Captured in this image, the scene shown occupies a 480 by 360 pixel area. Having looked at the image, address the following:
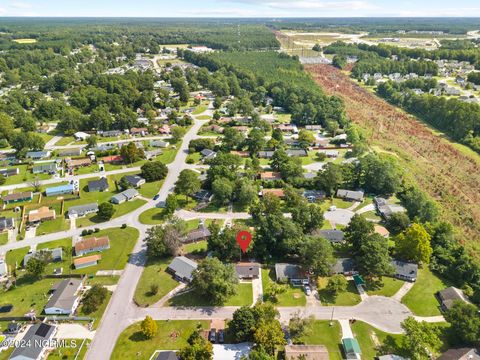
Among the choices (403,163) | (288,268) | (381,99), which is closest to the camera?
(288,268)

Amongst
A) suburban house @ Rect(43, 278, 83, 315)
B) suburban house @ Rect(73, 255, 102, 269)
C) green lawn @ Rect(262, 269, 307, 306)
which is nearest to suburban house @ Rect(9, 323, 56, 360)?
suburban house @ Rect(43, 278, 83, 315)

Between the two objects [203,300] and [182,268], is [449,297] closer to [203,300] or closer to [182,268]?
[203,300]

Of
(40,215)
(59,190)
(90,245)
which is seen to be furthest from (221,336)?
(59,190)

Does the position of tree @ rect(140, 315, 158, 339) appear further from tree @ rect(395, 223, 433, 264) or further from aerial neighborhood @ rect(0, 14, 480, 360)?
tree @ rect(395, 223, 433, 264)

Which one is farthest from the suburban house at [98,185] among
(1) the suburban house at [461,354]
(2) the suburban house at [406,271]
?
(1) the suburban house at [461,354]

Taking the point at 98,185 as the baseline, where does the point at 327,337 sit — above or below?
below

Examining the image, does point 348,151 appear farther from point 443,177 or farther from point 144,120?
point 144,120

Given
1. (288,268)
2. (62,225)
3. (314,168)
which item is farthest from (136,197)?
(314,168)
